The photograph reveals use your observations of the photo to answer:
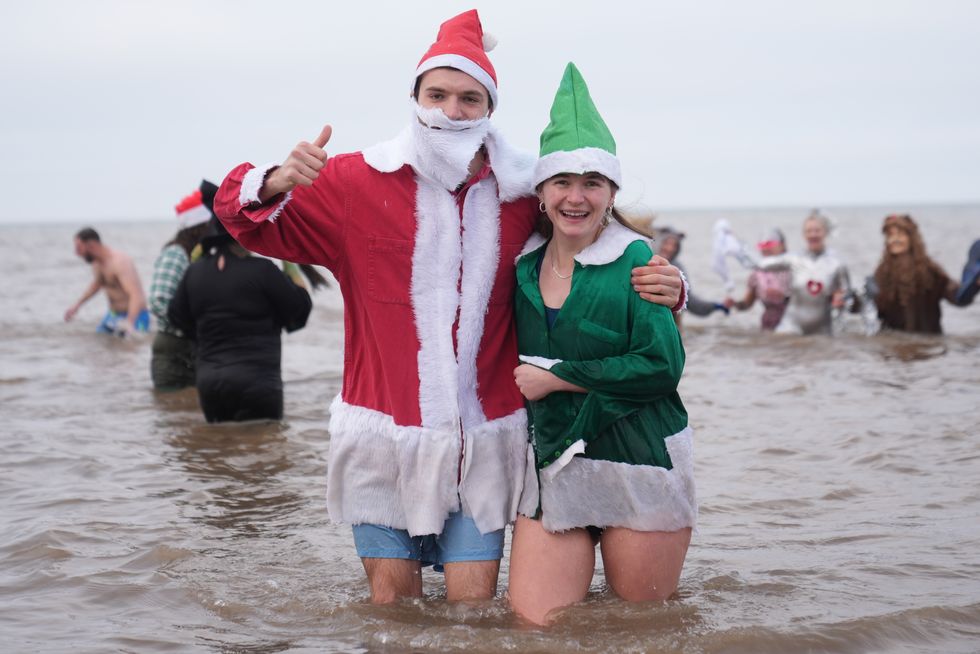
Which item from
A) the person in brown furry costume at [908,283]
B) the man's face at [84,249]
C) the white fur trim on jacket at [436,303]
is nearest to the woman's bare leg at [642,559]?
the white fur trim on jacket at [436,303]

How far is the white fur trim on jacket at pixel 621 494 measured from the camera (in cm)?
405

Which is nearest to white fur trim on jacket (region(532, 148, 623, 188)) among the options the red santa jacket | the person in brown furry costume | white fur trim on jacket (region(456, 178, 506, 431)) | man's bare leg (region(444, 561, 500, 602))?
the red santa jacket

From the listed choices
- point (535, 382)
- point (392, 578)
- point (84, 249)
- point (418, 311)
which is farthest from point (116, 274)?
point (535, 382)

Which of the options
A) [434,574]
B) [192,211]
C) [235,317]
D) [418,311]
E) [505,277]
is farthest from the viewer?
[192,211]

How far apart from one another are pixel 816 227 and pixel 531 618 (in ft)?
34.9

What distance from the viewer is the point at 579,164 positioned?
4000 millimetres

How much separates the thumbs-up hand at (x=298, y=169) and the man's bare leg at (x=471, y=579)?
144cm

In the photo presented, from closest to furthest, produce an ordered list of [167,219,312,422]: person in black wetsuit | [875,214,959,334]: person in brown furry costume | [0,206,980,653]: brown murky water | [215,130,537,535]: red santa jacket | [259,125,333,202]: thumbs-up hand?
[259,125,333,202]: thumbs-up hand, [215,130,537,535]: red santa jacket, [0,206,980,653]: brown murky water, [167,219,312,422]: person in black wetsuit, [875,214,959,334]: person in brown furry costume

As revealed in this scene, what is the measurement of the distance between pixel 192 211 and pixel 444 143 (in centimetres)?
577

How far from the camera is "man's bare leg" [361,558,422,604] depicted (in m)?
4.27

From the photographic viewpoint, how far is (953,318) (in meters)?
18.8

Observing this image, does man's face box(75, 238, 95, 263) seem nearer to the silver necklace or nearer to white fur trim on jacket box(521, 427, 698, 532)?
the silver necklace

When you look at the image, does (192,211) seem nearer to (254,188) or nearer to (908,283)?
(254,188)

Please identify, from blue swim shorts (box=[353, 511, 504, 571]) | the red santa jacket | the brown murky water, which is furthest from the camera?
the brown murky water
